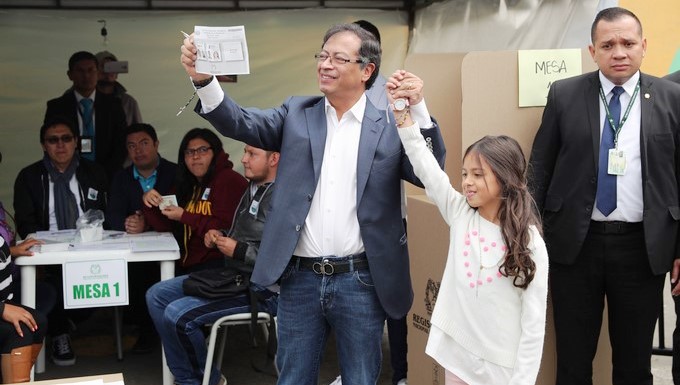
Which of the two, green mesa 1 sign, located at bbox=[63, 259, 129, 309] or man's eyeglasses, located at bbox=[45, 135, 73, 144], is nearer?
green mesa 1 sign, located at bbox=[63, 259, 129, 309]

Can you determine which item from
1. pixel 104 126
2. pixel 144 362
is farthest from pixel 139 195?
pixel 104 126

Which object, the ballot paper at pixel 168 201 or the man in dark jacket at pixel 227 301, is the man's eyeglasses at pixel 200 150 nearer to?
the ballot paper at pixel 168 201

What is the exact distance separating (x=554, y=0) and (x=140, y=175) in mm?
2737

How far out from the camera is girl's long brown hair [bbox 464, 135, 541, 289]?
2654mm

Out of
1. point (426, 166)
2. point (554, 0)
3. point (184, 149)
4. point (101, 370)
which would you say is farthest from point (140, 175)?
point (426, 166)

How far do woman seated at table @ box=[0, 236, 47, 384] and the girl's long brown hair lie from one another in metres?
2.27

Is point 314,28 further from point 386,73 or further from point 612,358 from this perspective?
point 612,358

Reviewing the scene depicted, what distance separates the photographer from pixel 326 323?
2869mm

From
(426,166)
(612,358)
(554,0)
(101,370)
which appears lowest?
(101,370)

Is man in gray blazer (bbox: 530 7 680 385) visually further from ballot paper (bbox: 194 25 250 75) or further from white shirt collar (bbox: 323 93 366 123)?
ballot paper (bbox: 194 25 250 75)

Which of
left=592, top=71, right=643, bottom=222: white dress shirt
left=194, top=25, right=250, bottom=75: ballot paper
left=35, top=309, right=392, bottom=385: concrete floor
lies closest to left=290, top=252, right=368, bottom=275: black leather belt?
left=194, top=25, right=250, bottom=75: ballot paper

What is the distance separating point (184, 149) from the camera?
16.1 ft

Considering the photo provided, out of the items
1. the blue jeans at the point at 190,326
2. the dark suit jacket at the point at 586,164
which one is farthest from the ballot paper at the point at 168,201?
the dark suit jacket at the point at 586,164

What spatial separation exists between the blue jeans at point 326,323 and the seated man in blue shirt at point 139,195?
257 centimetres
